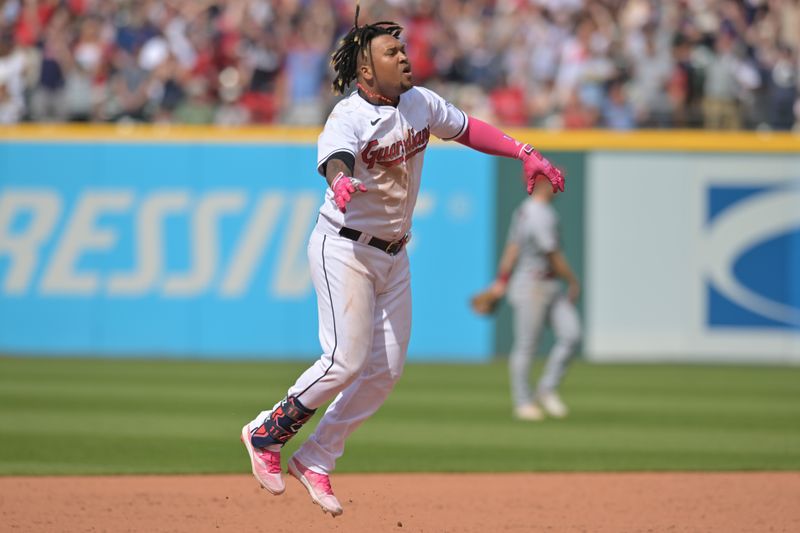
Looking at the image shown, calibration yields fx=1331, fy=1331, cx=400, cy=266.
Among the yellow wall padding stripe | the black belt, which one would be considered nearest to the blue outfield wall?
the yellow wall padding stripe

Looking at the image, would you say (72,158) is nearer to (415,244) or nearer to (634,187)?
(415,244)

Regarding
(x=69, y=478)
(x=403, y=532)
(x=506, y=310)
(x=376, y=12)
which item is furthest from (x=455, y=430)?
(x=376, y=12)

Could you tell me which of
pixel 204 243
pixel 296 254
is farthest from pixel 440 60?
pixel 204 243

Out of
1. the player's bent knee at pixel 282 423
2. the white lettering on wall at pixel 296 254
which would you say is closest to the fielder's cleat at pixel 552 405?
the white lettering on wall at pixel 296 254

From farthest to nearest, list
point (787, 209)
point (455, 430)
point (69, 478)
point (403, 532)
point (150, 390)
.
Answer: point (787, 209) < point (150, 390) < point (455, 430) < point (69, 478) < point (403, 532)

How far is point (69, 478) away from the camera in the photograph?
818 centimetres

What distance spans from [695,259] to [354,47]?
423 inches

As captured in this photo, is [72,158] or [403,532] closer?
[403,532]

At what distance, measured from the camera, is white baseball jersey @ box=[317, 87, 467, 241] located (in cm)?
592

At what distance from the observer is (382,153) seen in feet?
19.7

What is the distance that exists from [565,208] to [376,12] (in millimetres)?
3602

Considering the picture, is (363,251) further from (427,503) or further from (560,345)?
(560,345)

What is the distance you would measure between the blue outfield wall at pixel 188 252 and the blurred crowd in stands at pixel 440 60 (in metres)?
0.65

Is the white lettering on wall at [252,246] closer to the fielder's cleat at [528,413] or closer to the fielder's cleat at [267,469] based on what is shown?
the fielder's cleat at [528,413]
